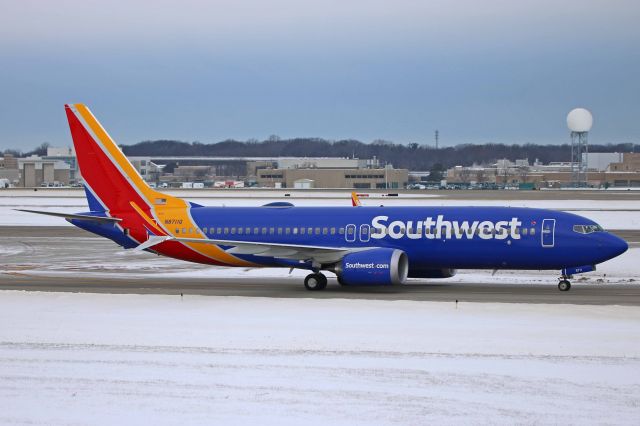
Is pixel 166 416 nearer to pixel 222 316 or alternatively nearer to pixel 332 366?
pixel 332 366

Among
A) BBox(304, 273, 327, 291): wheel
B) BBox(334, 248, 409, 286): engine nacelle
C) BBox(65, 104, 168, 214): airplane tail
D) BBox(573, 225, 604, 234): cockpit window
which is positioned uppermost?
BBox(65, 104, 168, 214): airplane tail

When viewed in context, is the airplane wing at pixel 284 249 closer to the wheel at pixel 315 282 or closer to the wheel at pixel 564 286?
the wheel at pixel 315 282

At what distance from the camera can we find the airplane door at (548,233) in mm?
34906

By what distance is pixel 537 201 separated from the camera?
10725 centimetres

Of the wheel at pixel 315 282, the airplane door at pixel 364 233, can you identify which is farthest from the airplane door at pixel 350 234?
the wheel at pixel 315 282

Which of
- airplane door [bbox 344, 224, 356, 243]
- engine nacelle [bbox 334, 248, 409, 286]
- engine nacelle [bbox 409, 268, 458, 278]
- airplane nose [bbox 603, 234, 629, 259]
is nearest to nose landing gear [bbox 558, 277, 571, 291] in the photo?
airplane nose [bbox 603, 234, 629, 259]

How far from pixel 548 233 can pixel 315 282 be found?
29.1ft

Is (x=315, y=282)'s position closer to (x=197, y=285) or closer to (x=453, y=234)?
(x=197, y=285)

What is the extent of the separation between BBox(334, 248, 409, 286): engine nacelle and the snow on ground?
3.94 meters

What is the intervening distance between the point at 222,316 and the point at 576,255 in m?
13.8

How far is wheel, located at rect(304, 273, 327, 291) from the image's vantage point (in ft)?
120

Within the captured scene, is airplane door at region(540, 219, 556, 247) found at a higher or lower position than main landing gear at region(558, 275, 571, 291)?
higher

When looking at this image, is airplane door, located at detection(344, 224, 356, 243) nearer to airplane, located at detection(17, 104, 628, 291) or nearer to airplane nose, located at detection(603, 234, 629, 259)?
airplane, located at detection(17, 104, 628, 291)

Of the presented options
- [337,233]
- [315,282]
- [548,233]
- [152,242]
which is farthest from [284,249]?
[548,233]
